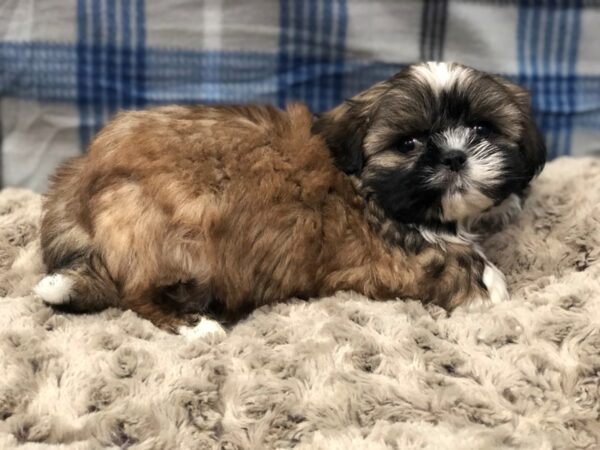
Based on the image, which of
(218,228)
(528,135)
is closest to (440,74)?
(528,135)

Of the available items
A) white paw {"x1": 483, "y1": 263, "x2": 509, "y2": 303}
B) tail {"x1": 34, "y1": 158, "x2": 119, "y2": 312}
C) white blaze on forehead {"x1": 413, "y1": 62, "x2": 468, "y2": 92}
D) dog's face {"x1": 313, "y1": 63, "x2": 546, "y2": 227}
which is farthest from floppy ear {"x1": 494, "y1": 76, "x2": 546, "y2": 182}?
tail {"x1": 34, "y1": 158, "x2": 119, "y2": 312}

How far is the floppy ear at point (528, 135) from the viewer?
6.06ft

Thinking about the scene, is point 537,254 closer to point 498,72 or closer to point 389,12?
point 498,72

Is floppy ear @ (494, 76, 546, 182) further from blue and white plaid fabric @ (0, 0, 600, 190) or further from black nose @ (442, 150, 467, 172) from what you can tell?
blue and white plaid fabric @ (0, 0, 600, 190)

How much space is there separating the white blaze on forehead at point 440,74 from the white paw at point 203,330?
76 cm

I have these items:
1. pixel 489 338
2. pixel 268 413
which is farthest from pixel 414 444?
pixel 489 338

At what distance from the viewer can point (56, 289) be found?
5.68 ft

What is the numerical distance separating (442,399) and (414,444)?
15 cm

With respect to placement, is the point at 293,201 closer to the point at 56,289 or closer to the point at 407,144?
the point at 407,144

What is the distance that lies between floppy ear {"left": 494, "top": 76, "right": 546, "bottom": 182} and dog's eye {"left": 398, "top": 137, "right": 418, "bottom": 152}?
0.28m

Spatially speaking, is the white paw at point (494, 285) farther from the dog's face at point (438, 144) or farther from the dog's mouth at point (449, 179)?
the dog's mouth at point (449, 179)

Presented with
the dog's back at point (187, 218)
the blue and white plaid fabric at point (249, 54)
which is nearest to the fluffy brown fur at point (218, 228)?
the dog's back at point (187, 218)

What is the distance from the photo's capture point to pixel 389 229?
1.85 metres

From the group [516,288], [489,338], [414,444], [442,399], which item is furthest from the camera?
[516,288]
